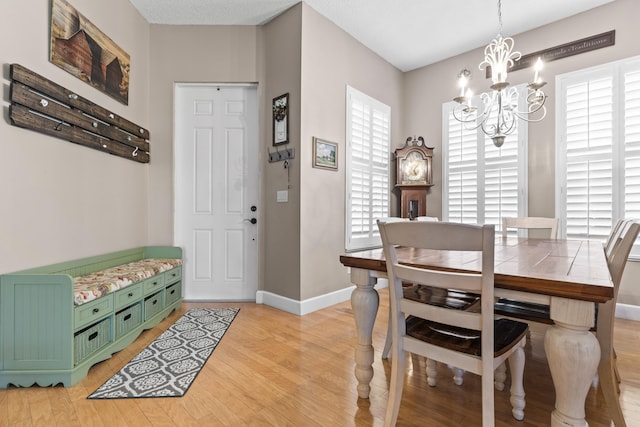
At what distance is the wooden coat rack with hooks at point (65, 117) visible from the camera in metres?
1.91

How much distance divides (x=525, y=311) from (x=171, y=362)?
2.16 metres

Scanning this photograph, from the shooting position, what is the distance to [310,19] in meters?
3.10

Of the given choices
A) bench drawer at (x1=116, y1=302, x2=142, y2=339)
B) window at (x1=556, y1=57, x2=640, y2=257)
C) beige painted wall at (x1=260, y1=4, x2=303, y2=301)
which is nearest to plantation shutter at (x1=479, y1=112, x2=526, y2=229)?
window at (x1=556, y1=57, x2=640, y2=257)

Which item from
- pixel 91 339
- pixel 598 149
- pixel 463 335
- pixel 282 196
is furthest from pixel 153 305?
pixel 598 149

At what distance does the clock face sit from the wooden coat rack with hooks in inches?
128

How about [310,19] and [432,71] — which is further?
[432,71]

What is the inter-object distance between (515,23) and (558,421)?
395cm

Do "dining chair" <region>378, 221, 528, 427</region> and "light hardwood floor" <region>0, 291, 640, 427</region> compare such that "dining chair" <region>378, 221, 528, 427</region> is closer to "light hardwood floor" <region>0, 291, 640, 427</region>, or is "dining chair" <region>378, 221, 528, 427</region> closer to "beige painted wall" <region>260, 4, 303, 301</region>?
"light hardwood floor" <region>0, 291, 640, 427</region>

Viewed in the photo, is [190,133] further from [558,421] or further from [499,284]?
[558,421]

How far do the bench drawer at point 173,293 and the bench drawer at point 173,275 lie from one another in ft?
0.20

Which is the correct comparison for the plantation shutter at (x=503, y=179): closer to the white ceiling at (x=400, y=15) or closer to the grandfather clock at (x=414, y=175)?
the grandfather clock at (x=414, y=175)

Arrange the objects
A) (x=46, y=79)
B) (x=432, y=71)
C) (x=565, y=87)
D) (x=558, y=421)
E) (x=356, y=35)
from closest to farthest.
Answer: (x=558, y=421) → (x=46, y=79) → (x=565, y=87) → (x=356, y=35) → (x=432, y=71)

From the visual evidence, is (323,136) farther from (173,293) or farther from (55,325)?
(55,325)

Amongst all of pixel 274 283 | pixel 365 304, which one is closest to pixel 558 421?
pixel 365 304
